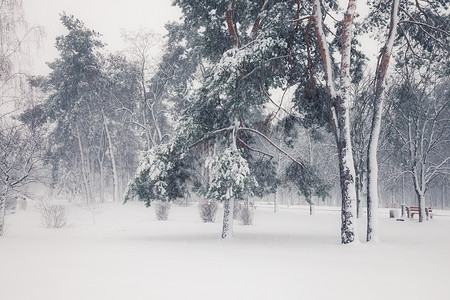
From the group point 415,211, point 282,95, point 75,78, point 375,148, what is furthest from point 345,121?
point 75,78

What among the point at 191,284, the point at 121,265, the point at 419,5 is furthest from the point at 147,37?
the point at 191,284

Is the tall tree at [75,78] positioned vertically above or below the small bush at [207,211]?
above

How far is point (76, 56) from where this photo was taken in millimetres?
31156

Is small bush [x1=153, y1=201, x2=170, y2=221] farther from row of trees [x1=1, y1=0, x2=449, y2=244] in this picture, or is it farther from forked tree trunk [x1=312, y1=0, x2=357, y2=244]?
forked tree trunk [x1=312, y1=0, x2=357, y2=244]

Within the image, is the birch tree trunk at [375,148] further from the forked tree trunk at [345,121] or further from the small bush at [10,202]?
the small bush at [10,202]


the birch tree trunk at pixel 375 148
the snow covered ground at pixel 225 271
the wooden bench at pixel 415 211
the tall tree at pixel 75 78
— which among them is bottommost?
the snow covered ground at pixel 225 271

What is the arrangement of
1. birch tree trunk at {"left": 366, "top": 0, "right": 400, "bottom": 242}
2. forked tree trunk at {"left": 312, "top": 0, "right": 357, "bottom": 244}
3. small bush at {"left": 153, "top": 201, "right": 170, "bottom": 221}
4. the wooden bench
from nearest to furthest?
1. forked tree trunk at {"left": 312, "top": 0, "right": 357, "bottom": 244}
2. birch tree trunk at {"left": 366, "top": 0, "right": 400, "bottom": 242}
3. the wooden bench
4. small bush at {"left": 153, "top": 201, "right": 170, "bottom": 221}

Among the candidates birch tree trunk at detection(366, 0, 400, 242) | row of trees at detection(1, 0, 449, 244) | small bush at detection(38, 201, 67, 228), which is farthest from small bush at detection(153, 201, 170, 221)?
birch tree trunk at detection(366, 0, 400, 242)

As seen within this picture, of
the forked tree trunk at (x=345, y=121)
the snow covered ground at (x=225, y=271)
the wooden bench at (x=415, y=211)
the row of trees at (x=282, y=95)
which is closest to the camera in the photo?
the snow covered ground at (x=225, y=271)

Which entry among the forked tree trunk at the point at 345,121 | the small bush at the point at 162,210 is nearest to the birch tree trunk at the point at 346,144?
the forked tree trunk at the point at 345,121

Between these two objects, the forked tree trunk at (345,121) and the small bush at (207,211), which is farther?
the small bush at (207,211)

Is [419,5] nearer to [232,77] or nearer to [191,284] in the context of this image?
[232,77]

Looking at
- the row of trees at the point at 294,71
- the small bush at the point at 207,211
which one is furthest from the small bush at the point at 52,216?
the row of trees at the point at 294,71

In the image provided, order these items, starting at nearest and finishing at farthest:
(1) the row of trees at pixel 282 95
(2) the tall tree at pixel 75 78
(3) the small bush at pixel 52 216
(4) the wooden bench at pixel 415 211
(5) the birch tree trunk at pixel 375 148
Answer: (1) the row of trees at pixel 282 95 → (5) the birch tree trunk at pixel 375 148 → (3) the small bush at pixel 52 216 → (4) the wooden bench at pixel 415 211 → (2) the tall tree at pixel 75 78
